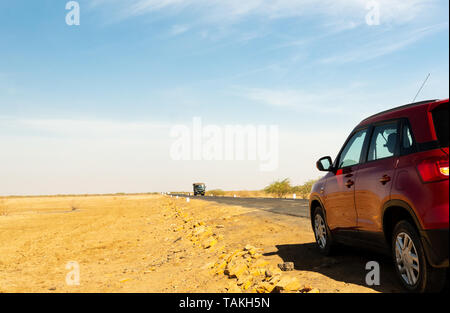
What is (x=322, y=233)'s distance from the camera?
7.96m

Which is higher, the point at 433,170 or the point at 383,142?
the point at 383,142

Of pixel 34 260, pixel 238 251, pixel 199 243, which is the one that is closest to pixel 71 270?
pixel 34 260

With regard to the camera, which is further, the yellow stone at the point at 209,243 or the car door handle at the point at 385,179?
the yellow stone at the point at 209,243

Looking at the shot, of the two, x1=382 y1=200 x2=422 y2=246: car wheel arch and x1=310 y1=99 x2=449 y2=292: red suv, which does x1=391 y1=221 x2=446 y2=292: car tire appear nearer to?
x1=310 y1=99 x2=449 y2=292: red suv

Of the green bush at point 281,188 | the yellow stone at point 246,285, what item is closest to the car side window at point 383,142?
the yellow stone at point 246,285

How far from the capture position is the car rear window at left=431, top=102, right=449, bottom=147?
4602 millimetres

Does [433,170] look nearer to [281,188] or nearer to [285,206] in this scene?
[285,206]

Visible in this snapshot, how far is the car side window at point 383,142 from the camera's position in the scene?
542cm

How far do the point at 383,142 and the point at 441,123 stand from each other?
3.59 feet

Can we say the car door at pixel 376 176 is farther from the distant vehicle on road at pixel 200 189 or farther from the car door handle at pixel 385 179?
the distant vehicle on road at pixel 200 189

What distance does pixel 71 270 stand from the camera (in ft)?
36.0

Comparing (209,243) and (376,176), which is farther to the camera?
(209,243)

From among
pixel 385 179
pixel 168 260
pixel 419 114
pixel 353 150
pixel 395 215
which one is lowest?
pixel 168 260

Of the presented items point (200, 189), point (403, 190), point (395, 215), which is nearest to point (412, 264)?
point (395, 215)
